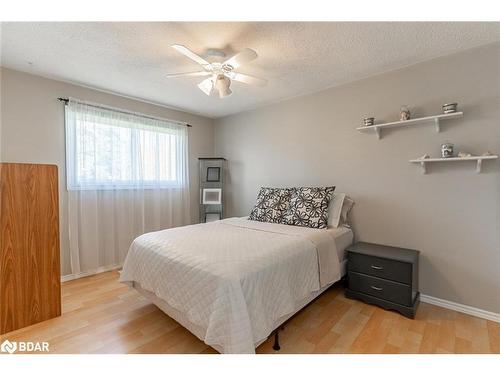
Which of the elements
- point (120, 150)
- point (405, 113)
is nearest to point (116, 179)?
point (120, 150)

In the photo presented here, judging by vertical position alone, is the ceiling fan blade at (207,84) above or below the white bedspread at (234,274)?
above

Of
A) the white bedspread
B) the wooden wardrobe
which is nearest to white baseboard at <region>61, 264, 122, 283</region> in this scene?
the wooden wardrobe

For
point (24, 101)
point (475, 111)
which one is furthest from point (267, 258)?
point (24, 101)

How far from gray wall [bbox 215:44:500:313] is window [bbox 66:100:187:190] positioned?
190 cm

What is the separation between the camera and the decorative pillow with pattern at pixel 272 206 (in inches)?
111

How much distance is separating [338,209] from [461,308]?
1355mm

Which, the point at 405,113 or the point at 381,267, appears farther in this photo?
the point at 405,113

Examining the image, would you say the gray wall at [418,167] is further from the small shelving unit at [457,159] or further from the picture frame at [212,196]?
the picture frame at [212,196]

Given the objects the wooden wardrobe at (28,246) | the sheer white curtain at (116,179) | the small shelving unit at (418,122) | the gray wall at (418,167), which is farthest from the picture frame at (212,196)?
the small shelving unit at (418,122)

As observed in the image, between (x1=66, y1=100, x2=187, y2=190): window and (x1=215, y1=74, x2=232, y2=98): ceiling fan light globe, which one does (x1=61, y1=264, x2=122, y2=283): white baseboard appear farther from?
(x1=215, y1=74, x2=232, y2=98): ceiling fan light globe

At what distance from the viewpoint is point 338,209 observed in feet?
8.46

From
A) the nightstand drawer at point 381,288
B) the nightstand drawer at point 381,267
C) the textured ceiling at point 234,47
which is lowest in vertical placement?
the nightstand drawer at point 381,288

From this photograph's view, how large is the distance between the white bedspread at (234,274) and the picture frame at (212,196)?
1.52 metres

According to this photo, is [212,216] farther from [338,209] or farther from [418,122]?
[418,122]
